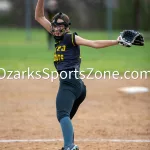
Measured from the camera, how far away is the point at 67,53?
5512mm

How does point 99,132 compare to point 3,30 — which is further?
point 3,30

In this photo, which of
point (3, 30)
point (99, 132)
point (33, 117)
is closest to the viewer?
point (99, 132)

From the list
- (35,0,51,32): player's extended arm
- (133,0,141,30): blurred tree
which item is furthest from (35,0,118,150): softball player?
(133,0,141,30): blurred tree

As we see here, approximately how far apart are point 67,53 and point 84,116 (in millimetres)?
3062

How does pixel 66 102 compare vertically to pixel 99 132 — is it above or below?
above

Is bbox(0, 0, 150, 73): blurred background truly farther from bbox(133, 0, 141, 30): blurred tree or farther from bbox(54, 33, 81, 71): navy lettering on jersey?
bbox(54, 33, 81, 71): navy lettering on jersey

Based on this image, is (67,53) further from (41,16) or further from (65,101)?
(41,16)

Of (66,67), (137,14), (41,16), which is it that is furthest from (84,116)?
(137,14)

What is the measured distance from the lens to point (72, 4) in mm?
32500

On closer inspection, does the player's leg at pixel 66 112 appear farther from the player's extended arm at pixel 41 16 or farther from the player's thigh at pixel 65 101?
the player's extended arm at pixel 41 16

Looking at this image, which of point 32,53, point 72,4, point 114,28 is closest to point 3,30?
point 72,4

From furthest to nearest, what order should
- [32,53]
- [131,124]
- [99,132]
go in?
[32,53] → [131,124] → [99,132]

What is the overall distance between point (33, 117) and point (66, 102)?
2.97 meters

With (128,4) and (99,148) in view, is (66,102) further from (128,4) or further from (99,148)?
(128,4)
